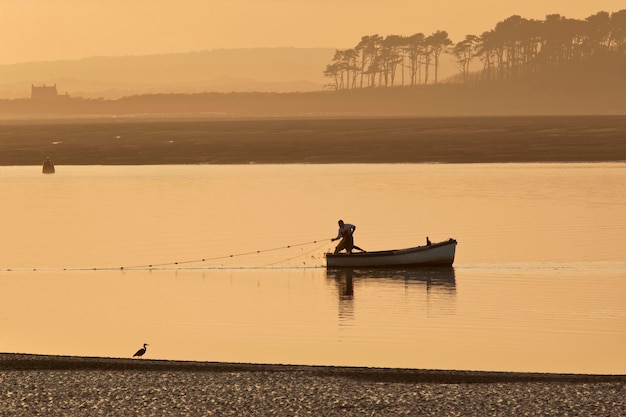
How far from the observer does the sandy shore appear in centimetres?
2170

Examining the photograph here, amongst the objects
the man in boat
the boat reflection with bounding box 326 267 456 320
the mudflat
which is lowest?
the boat reflection with bounding box 326 267 456 320

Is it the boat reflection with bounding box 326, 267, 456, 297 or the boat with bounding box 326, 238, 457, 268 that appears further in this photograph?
the boat with bounding box 326, 238, 457, 268

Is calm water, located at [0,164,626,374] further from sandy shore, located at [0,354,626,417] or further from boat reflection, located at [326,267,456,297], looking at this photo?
sandy shore, located at [0,354,626,417]

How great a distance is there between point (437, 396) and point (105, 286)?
2689 cm

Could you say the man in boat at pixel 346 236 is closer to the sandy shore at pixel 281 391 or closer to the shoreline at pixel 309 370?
the shoreline at pixel 309 370

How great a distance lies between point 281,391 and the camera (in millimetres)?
23375

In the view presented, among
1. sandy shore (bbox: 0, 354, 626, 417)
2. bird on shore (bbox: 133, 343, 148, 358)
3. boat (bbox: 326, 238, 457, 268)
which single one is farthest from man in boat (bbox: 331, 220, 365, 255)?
sandy shore (bbox: 0, 354, 626, 417)

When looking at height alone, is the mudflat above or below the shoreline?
above

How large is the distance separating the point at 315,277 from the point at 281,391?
27.5m

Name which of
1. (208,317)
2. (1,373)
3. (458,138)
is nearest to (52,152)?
(458,138)

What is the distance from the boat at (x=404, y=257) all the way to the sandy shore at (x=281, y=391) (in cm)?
2402

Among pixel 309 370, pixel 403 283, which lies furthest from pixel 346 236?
pixel 309 370

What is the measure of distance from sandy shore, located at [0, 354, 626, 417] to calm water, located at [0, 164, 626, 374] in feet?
12.8

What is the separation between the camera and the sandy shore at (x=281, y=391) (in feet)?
71.2
